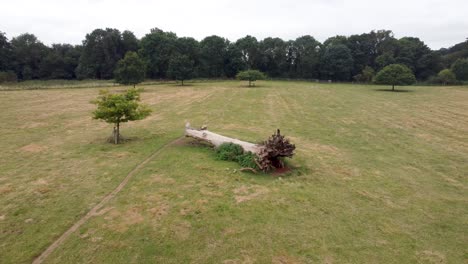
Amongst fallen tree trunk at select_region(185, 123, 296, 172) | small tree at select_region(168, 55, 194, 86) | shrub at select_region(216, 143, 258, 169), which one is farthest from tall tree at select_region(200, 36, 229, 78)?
fallen tree trunk at select_region(185, 123, 296, 172)

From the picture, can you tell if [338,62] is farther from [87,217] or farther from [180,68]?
[87,217]

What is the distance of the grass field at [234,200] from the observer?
6.78 metres

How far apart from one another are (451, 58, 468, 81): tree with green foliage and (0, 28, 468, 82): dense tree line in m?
3.83

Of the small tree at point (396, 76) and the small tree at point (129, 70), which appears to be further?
the small tree at point (396, 76)

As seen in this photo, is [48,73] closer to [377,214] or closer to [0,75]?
[0,75]

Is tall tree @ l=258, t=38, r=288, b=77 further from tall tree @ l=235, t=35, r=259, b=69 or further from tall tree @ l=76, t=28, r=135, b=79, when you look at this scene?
tall tree @ l=76, t=28, r=135, b=79

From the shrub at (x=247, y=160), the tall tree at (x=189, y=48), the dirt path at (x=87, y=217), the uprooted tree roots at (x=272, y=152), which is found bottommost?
the dirt path at (x=87, y=217)

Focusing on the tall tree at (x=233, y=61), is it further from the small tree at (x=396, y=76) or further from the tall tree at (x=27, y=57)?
the tall tree at (x=27, y=57)

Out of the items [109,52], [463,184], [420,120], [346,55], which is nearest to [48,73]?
[109,52]

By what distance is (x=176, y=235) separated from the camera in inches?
287

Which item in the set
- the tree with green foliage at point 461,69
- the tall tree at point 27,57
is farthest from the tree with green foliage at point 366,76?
the tall tree at point 27,57

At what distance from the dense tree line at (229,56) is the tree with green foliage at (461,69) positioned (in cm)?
383

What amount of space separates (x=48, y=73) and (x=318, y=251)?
81.9 m

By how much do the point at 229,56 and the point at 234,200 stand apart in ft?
218
